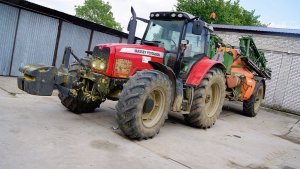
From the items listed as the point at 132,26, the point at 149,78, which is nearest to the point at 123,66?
the point at 149,78

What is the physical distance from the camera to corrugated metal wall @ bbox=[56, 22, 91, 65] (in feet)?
40.0

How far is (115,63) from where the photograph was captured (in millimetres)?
5926

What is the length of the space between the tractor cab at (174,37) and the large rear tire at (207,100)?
0.49 metres

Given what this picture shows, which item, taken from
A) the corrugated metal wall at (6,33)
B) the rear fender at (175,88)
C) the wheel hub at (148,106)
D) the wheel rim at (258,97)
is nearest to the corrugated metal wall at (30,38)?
the corrugated metal wall at (6,33)

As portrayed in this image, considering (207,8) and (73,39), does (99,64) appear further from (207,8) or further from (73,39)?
(207,8)

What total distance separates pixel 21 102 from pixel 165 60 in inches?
133

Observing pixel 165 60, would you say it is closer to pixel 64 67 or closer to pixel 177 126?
pixel 177 126

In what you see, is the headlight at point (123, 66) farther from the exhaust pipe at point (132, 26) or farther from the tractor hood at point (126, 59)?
the exhaust pipe at point (132, 26)

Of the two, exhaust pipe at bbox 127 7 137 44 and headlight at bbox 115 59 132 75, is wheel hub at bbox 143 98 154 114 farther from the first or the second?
exhaust pipe at bbox 127 7 137 44

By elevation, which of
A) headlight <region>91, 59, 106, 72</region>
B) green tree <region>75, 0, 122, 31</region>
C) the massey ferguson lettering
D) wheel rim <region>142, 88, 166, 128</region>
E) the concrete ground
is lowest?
the concrete ground

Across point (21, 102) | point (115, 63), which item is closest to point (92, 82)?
point (115, 63)

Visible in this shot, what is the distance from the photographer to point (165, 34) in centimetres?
684

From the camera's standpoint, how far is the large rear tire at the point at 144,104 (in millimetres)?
5113

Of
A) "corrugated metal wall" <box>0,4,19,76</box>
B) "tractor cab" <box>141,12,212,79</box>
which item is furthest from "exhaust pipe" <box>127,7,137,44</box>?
"corrugated metal wall" <box>0,4,19,76</box>
